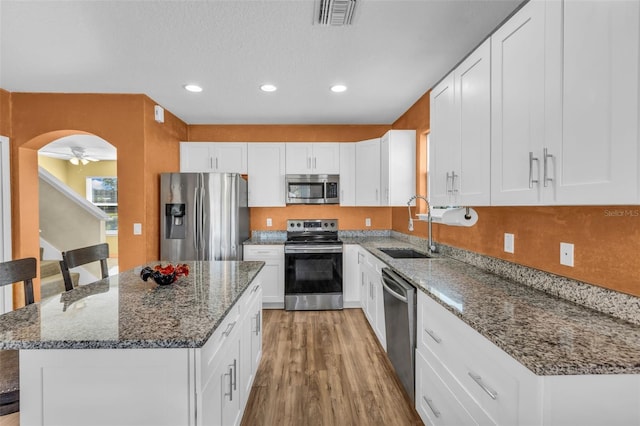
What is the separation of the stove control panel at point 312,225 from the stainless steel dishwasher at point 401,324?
199 cm

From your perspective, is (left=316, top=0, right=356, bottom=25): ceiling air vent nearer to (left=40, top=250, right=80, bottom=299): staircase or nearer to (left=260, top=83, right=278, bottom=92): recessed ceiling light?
(left=260, top=83, right=278, bottom=92): recessed ceiling light

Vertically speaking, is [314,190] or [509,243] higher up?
[314,190]

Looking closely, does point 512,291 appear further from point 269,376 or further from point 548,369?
point 269,376

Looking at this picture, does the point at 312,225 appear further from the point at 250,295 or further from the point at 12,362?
the point at 12,362

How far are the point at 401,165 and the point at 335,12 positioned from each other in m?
1.92

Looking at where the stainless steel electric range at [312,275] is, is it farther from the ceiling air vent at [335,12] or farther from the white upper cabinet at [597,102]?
the white upper cabinet at [597,102]

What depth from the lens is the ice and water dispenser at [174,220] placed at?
3434mm

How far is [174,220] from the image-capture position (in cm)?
345

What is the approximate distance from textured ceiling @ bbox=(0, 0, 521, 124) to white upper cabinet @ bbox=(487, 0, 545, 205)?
21.1 inches

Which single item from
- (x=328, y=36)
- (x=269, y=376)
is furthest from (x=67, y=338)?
(x=328, y=36)

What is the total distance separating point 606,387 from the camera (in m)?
0.92

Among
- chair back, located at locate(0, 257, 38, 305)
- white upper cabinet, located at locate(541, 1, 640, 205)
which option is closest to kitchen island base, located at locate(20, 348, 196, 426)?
chair back, located at locate(0, 257, 38, 305)

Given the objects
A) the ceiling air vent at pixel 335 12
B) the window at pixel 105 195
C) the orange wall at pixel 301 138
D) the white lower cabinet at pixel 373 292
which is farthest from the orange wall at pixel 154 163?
the window at pixel 105 195

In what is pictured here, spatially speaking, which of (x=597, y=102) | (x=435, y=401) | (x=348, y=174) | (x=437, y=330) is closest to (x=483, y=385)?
(x=437, y=330)
